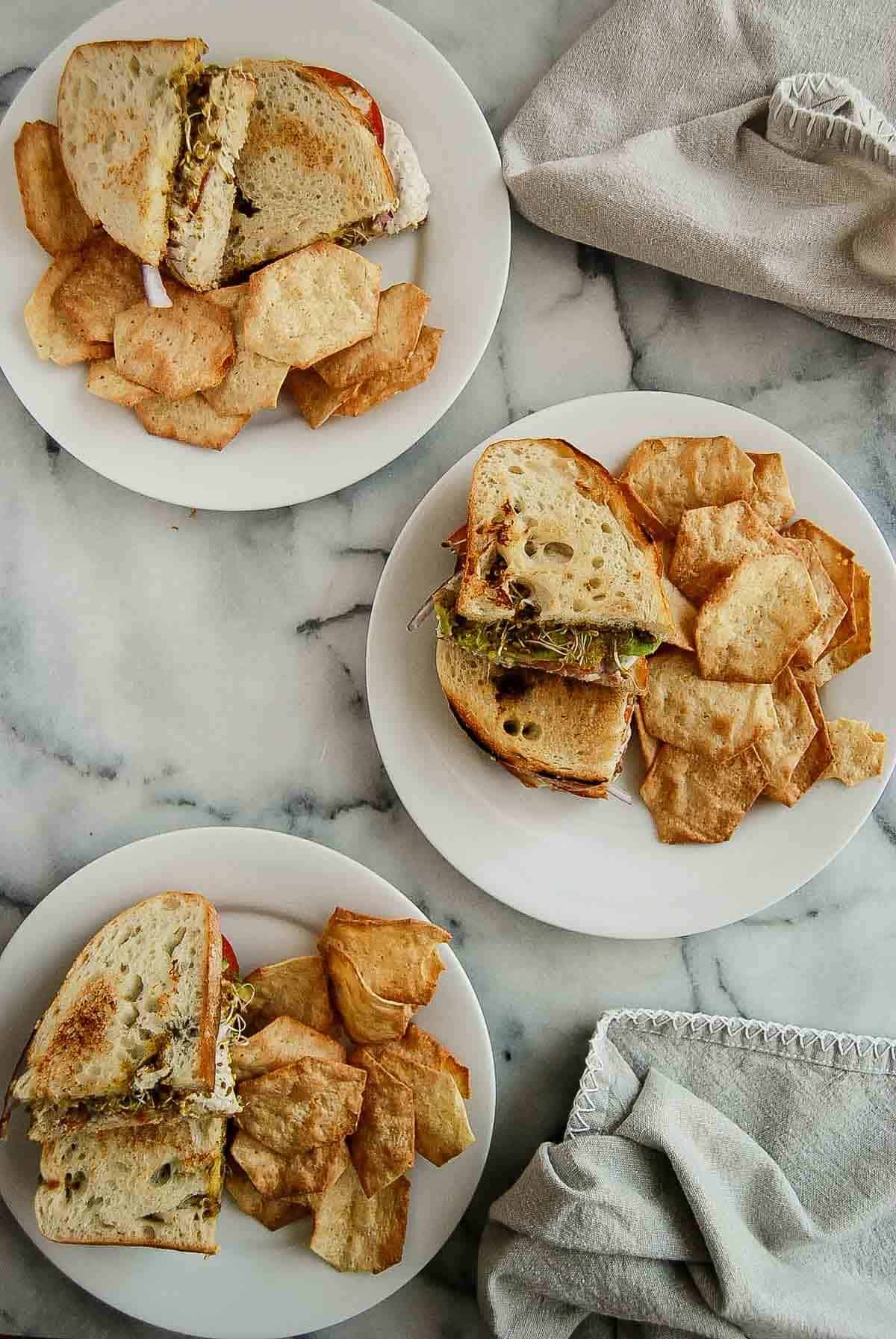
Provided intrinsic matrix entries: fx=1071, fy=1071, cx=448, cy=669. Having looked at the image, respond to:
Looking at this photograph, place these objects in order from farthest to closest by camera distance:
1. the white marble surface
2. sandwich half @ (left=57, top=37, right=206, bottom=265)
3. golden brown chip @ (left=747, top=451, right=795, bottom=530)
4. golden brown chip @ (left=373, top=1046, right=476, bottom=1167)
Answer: the white marble surface, golden brown chip @ (left=747, top=451, right=795, bottom=530), golden brown chip @ (left=373, top=1046, right=476, bottom=1167), sandwich half @ (left=57, top=37, right=206, bottom=265)

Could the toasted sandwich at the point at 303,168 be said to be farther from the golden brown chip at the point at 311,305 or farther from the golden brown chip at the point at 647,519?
the golden brown chip at the point at 647,519

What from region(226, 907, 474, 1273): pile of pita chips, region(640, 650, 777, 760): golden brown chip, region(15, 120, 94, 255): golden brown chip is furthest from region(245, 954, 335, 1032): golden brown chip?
region(15, 120, 94, 255): golden brown chip

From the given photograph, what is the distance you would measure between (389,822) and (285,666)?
0.39 m

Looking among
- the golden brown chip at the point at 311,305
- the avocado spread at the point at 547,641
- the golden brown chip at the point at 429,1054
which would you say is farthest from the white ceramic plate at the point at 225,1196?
the golden brown chip at the point at 311,305

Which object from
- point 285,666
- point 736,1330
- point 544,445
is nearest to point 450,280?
point 544,445

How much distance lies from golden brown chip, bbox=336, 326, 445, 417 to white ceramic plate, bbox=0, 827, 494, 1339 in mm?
850

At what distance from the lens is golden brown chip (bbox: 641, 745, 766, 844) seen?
6.88 feet

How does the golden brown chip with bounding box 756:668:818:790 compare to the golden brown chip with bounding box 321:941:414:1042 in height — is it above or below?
above

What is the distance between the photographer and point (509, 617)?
77.5 inches

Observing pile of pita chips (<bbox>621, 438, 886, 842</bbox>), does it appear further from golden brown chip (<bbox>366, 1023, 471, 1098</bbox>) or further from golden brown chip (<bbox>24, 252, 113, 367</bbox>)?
golden brown chip (<bbox>24, 252, 113, 367</bbox>)

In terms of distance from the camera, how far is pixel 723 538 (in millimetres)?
2059

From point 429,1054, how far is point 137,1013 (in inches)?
21.9

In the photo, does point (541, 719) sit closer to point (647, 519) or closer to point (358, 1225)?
point (647, 519)

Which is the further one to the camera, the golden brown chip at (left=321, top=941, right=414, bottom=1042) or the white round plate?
the white round plate
